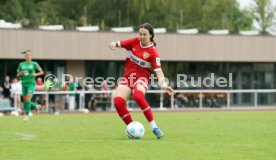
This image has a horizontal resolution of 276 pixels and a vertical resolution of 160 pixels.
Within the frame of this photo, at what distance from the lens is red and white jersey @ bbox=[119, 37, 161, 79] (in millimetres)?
15586

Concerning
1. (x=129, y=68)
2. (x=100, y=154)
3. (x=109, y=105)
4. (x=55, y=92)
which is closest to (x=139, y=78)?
(x=129, y=68)

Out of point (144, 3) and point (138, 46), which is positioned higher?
point (144, 3)

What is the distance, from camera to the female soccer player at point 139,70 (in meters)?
15.4

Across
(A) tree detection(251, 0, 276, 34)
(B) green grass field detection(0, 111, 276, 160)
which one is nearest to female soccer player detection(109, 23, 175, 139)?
(B) green grass field detection(0, 111, 276, 160)

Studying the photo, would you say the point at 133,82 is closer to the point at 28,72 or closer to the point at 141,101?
the point at 141,101

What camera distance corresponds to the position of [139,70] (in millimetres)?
15711

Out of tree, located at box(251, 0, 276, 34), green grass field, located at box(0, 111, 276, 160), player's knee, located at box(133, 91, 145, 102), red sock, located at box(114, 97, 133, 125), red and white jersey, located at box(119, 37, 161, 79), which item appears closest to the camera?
green grass field, located at box(0, 111, 276, 160)

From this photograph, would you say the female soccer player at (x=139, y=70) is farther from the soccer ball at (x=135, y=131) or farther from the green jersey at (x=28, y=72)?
the green jersey at (x=28, y=72)

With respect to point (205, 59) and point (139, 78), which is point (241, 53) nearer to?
point (205, 59)

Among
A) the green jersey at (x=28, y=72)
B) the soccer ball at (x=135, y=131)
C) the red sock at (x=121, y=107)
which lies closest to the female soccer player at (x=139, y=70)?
the red sock at (x=121, y=107)

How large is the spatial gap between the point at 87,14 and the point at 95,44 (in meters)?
28.6

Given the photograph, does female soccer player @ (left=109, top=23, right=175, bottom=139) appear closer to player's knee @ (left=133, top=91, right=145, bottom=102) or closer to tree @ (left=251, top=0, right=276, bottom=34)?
player's knee @ (left=133, top=91, right=145, bottom=102)

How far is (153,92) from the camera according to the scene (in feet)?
132

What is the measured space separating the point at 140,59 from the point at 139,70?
240 millimetres
